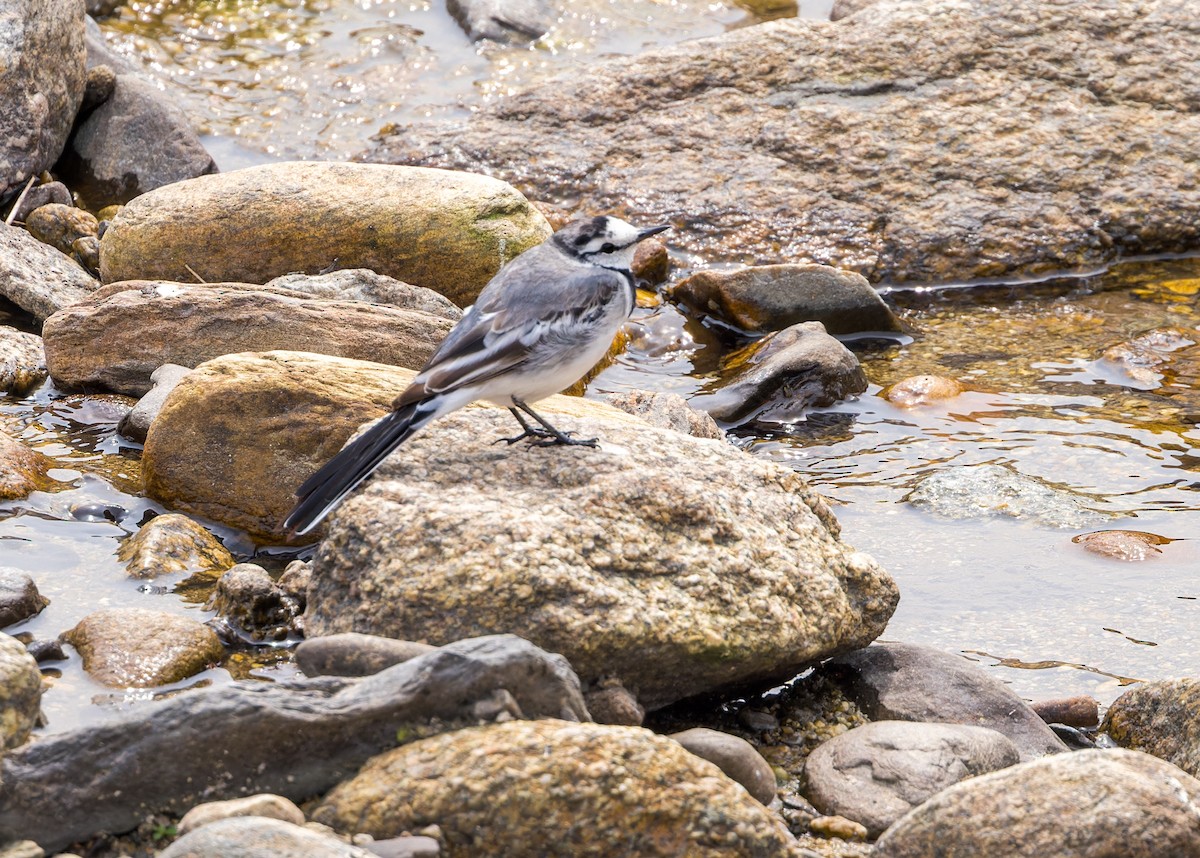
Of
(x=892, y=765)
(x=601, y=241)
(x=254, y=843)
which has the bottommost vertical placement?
(x=892, y=765)

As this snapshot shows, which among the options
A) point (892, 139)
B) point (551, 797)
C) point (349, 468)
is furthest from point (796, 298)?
point (551, 797)

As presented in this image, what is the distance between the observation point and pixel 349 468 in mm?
5066

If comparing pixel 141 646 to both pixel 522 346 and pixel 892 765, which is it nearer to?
pixel 522 346

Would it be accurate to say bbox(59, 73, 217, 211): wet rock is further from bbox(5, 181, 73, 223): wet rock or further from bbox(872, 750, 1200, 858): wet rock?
bbox(872, 750, 1200, 858): wet rock

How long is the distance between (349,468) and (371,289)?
11.3 feet

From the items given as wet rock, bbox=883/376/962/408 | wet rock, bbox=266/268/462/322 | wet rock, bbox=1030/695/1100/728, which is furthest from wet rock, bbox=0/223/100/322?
wet rock, bbox=1030/695/1100/728

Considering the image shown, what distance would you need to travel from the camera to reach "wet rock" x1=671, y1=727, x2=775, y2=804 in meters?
4.59

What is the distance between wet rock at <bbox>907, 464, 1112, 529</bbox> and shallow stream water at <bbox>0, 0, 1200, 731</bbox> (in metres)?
0.05

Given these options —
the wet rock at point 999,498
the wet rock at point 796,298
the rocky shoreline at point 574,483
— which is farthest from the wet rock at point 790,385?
the wet rock at point 999,498

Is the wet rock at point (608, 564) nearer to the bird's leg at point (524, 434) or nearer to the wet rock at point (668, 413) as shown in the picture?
the bird's leg at point (524, 434)

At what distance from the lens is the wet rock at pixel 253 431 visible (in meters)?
6.48

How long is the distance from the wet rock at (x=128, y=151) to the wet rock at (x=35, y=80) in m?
0.37

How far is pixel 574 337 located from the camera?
559 cm

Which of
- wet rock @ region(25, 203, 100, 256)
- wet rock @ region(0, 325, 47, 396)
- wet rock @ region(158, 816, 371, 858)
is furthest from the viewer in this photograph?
wet rock @ region(25, 203, 100, 256)
